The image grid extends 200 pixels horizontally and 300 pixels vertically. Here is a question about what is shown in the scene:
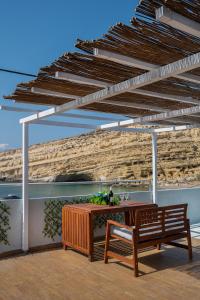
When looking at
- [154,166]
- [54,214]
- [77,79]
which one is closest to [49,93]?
[77,79]

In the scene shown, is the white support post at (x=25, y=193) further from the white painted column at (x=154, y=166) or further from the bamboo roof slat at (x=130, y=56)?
the white painted column at (x=154, y=166)

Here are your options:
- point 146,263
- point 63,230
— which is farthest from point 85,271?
point 63,230

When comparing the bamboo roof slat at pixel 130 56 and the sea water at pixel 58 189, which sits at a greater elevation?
the bamboo roof slat at pixel 130 56

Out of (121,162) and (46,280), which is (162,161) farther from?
(46,280)

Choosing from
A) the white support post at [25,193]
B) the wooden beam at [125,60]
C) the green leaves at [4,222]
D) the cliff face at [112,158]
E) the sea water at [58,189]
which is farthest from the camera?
the cliff face at [112,158]

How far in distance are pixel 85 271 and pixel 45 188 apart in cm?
251

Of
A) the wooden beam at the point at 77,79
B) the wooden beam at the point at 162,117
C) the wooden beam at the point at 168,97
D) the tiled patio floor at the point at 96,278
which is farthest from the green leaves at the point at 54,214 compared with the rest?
the wooden beam at the point at 77,79

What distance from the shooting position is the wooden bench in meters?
3.90

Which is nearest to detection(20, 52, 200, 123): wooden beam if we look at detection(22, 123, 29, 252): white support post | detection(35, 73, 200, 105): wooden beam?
detection(35, 73, 200, 105): wooden beam

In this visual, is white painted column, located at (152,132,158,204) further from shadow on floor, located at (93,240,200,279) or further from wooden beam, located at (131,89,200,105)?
wooden beam, located at (131,89,200,105)

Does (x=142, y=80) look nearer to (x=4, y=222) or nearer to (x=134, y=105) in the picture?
(x=134, y=105)

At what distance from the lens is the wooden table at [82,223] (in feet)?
14.6

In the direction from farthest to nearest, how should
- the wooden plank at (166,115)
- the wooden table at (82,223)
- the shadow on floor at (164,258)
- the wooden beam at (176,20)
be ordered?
1. the wooden plank at (166,115)
2. the wooden table at (82,223)
3. the shadow on floor at (164,258)
4. the wooden beam at (176,20)

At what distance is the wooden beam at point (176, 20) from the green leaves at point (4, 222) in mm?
3519
